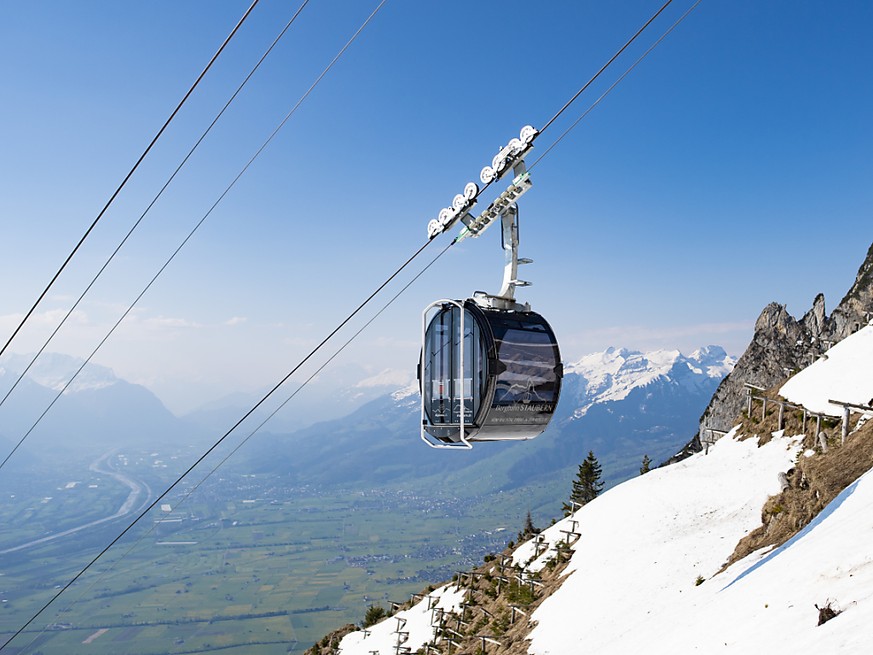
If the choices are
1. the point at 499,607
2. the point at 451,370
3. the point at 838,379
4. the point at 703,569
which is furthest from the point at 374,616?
the point at 451,370

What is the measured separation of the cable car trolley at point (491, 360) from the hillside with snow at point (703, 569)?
587 centimetres

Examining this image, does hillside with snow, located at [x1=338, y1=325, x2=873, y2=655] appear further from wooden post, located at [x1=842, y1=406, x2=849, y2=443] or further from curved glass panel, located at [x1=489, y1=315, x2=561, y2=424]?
curved glass panel, located at [x1=489, y1=315, x2=561, y2=424]

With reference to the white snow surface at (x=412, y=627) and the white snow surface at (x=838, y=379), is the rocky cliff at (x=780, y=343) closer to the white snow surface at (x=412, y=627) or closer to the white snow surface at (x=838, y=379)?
the white snow surface at (x=838, y=379)

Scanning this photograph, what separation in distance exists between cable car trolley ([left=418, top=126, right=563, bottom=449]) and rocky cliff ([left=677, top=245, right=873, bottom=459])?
214 ft

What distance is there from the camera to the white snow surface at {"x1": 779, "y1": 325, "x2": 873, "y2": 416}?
3144 centimetres

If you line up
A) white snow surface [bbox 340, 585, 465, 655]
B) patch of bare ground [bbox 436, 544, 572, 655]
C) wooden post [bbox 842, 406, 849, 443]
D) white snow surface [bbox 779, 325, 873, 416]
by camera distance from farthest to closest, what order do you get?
1. white snow surface [bbox 340, 585, 465, 655]
2. white snow surface [bbox 779, 325, 873, 416]
3. patch of bare ground [bbox 436, 544, 572, 655]
4. wooden post [bbox 842, 406, 849, 443]

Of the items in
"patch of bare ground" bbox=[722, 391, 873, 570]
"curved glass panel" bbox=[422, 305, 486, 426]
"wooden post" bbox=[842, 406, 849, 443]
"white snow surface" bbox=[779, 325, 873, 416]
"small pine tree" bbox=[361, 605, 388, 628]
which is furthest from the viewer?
"small pine tree" bbox=[361, 605, 388, 628]

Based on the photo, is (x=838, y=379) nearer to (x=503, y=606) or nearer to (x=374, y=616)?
(x=503, y=606)

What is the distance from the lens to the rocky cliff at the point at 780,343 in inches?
3125

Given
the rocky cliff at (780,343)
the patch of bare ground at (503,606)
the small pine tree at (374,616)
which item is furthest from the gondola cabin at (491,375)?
the rocky cliff at (780,343)

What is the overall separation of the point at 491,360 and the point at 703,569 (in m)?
13.7

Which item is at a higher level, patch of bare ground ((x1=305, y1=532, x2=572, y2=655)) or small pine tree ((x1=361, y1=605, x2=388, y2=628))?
patch of bare ground ((x1=305, y1=532, x2=572, y2=655))

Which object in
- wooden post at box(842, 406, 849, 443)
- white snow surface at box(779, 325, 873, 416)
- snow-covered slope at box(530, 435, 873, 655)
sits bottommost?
snow-covered slope at box(530, 435, 873, 655)

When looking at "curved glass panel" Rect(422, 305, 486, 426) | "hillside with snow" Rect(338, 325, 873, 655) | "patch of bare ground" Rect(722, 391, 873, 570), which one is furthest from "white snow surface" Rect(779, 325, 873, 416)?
"curved glass panel" Rect(422, 305, 486, 426)
